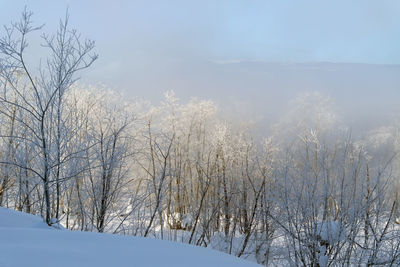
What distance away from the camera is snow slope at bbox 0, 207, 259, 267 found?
68.9 inches

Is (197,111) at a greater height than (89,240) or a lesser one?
greater

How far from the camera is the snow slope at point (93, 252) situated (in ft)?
5.74

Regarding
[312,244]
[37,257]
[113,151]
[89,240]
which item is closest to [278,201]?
[312,244]

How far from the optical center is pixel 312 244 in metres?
6.40

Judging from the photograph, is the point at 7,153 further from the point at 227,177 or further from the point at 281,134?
the point at 281,134

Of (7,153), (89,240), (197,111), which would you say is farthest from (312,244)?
(197,111)

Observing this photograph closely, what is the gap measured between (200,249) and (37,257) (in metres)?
1.07

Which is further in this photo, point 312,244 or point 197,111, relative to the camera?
point 197,111

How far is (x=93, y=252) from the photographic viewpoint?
6.59 feet

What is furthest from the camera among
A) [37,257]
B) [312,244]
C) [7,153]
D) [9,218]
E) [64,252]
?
[7,153]

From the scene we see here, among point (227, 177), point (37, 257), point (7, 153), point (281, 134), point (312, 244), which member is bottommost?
point (312, 244)

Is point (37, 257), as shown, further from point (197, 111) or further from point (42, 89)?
point (197, 111)

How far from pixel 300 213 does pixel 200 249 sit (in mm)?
4523

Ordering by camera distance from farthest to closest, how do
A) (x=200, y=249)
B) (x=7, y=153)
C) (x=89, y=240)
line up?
(x=7, y=153) < (x=200, y=249) < (x=89, y=240)
